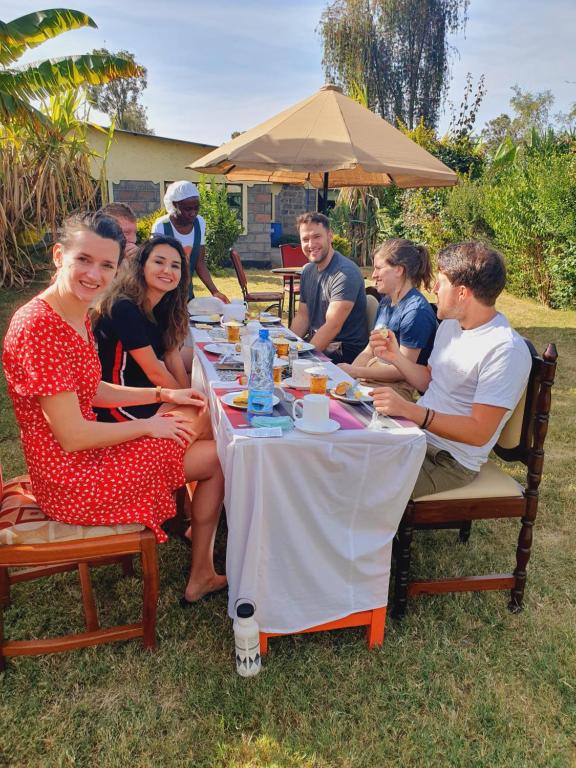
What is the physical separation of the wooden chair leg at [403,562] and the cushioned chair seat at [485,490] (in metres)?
0.10

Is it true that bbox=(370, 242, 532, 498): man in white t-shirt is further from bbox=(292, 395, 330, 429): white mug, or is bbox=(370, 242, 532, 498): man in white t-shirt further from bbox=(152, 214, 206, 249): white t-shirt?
bbox=(152, 214, 206, 249): white t-shirt

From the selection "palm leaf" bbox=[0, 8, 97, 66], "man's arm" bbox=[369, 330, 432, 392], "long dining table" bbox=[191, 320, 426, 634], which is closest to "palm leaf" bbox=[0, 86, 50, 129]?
"palm leaf" bbox=[0, 8, 97, 66]

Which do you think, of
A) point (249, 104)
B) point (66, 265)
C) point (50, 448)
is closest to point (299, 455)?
point (50, 448)

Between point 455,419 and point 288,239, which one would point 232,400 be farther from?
point 288,239

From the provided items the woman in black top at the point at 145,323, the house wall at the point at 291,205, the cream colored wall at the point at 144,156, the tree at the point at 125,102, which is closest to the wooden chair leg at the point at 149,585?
the woman in black top at the point at 145,323

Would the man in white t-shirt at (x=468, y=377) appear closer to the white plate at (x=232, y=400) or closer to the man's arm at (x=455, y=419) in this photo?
the man's arm at (x=455, y=419)

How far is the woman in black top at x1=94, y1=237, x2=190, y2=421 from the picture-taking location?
2.68 metres

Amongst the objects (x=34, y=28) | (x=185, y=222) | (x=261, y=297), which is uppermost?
(x=34, y=28)

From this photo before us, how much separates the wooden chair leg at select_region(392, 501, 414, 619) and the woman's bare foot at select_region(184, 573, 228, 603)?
794mm

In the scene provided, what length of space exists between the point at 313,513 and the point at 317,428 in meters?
0.32

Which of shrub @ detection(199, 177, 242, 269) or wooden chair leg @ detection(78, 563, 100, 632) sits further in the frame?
shrub @ detection(199, 177, 242, 269)

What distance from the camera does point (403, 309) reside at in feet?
10.2

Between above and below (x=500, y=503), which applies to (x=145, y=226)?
above

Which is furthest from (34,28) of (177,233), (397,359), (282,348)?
(397,359)
